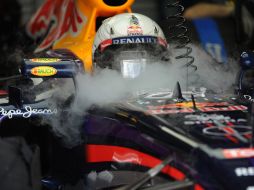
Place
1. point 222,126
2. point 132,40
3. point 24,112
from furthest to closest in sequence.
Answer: point 132,40 < point 24,112 < point 222,126

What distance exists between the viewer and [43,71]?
11.1 ft

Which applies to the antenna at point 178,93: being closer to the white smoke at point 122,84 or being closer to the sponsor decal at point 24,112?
the white smoke at point 122,84

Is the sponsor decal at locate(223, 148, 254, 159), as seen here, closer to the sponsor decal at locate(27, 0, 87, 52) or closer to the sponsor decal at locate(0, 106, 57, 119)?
the sponsor decal at locate(0, 106, 57, 119)

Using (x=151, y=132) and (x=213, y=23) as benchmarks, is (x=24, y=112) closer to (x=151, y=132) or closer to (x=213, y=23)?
(x=151, y=132)

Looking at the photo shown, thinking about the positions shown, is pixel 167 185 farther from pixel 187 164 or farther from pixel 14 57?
pixel 14 57

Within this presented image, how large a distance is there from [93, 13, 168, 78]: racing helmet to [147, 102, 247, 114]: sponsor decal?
0.53 meters

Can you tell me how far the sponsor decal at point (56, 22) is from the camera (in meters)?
5.00

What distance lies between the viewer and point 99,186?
10.2 feet

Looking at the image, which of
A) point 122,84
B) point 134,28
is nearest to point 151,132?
point 122,84

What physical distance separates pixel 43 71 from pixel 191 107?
2.86 feet

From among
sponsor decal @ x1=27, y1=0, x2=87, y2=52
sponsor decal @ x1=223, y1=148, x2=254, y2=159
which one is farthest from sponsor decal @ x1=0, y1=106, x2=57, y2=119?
sponsor decal @ x1=27, y1=0, x2=87, y2=52

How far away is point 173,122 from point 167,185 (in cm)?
41

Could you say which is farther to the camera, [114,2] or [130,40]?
[114,2]

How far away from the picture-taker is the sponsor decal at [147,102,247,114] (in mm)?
3043
